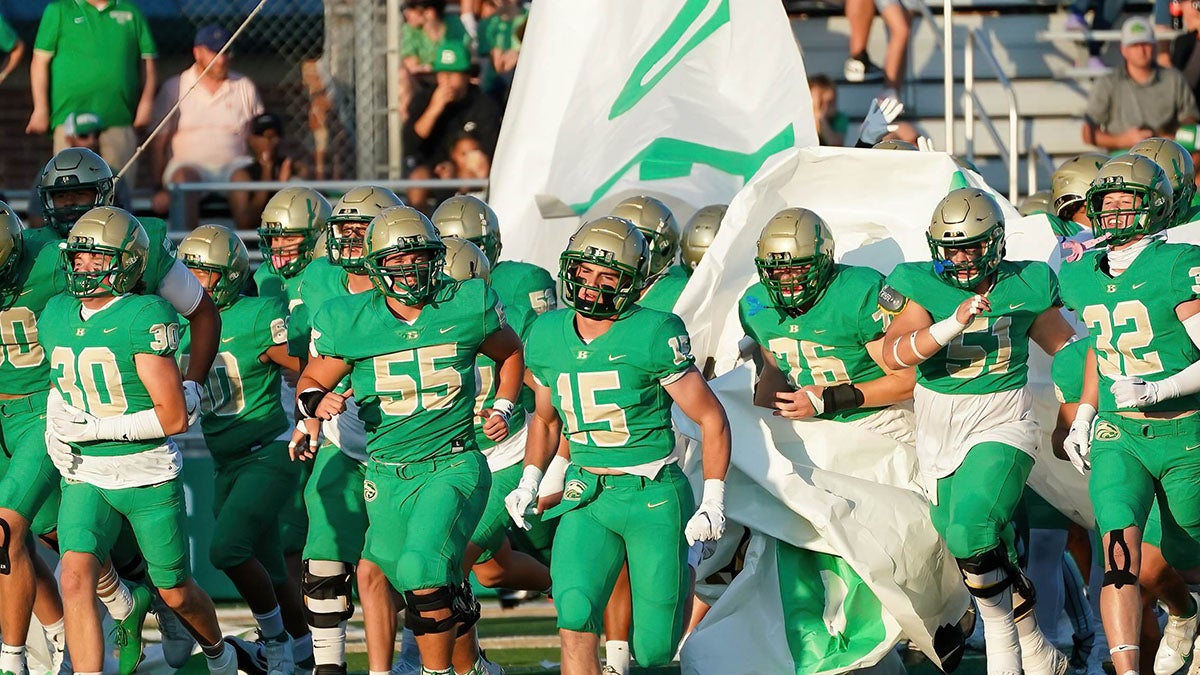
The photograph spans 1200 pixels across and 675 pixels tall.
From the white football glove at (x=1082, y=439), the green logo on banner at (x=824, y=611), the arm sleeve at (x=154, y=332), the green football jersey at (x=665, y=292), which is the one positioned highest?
the green football jersey at (x=665, y=292)

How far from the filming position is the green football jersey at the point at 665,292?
8070 millimetres

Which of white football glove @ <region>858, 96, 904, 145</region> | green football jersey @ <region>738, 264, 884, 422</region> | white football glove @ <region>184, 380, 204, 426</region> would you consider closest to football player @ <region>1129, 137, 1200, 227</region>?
green football jersey @ <region>738, 264, 884, 422</region>

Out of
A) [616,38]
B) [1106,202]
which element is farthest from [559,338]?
[616,38]

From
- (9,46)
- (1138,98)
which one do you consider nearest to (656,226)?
(1138,98)

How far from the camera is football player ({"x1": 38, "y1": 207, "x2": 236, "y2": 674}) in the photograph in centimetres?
671

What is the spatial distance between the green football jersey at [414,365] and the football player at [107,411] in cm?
61

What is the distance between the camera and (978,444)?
686cm

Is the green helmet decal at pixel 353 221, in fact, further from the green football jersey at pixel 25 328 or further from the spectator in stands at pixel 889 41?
the spectator in stands at pixel 889 41

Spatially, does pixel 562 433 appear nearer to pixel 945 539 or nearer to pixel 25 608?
pixel 945 539

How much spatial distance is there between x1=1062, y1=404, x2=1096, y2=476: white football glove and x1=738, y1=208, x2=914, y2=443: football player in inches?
25.8

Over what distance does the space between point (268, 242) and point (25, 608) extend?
1917 millimetres

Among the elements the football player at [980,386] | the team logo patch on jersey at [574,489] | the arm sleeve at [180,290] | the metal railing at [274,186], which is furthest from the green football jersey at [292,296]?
the metal railing at [274,186]

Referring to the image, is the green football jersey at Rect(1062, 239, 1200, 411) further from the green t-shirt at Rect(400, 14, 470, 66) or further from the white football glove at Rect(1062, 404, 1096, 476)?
the green t-shirt at Rect(400, 14, 470, 66)

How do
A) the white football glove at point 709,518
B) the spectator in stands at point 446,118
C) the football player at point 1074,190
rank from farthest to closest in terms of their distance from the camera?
the spectator in stands at point 446,118, the football player at point 1074,190, the white football glove at point 709,518
